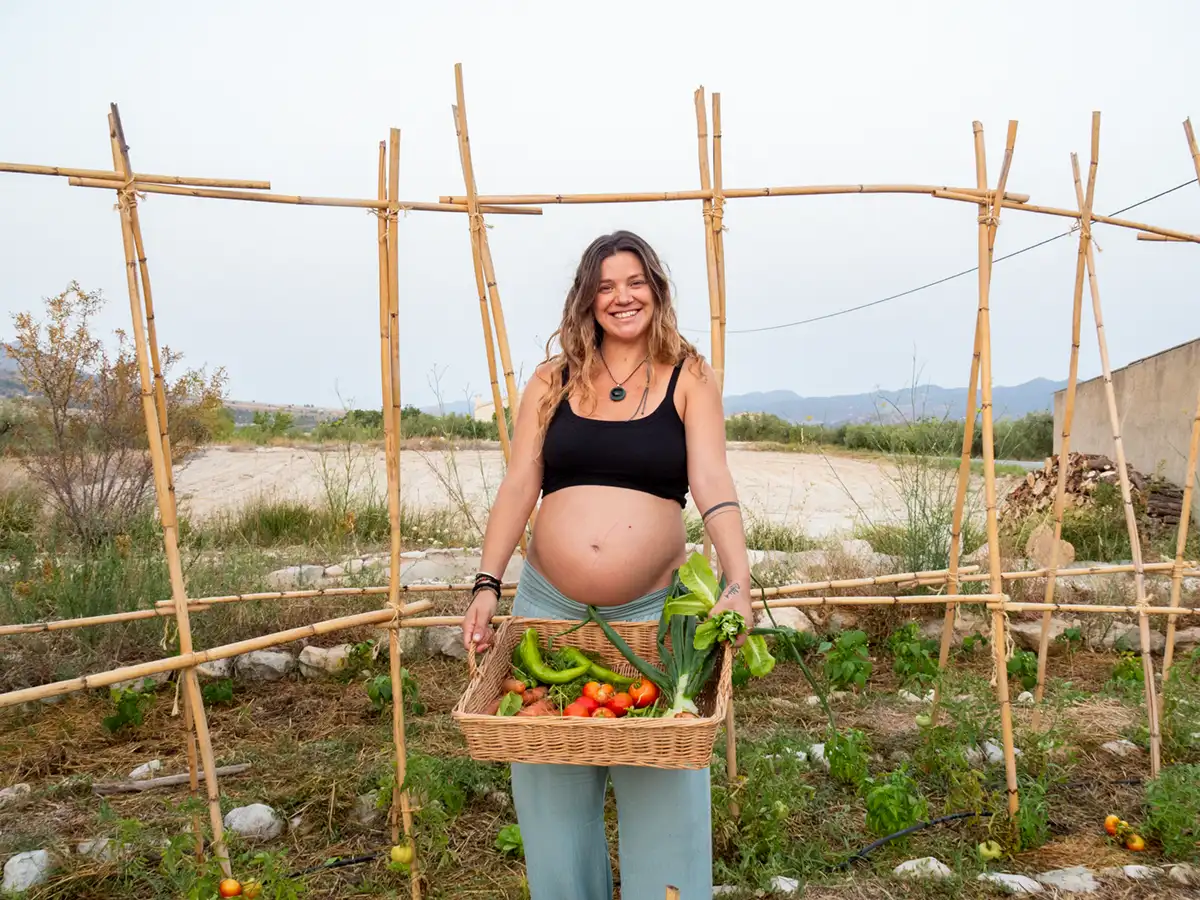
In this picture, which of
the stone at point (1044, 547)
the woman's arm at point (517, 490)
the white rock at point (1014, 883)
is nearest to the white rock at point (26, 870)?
the woman's arm at point (517, 490)

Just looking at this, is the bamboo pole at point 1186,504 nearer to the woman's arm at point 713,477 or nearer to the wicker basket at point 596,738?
the woman's arm at point 713,477

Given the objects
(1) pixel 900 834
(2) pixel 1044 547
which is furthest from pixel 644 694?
(2) pixel 1044 547

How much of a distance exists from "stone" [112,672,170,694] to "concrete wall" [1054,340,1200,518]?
7.17 metres

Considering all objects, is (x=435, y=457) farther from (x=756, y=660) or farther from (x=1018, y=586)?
(x=756, y=660)

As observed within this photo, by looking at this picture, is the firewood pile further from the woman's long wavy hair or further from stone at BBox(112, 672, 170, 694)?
stone at BBox(112, 672, 170, 694)

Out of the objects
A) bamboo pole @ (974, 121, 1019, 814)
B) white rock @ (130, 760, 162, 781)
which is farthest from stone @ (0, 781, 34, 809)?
bamboo pole @ (974, 121, 1019, 814)

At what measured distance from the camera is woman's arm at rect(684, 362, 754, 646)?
2.38m

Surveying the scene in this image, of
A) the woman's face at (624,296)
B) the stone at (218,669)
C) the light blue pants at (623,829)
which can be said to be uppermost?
the woman's face at (624,296)

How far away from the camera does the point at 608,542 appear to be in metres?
2.45

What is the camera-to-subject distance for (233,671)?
5125mm

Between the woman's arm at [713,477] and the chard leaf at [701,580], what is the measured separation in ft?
0.11

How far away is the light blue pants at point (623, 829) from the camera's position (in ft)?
7.47

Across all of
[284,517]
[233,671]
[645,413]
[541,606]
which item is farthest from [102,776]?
[284,517]

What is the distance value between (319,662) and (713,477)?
3.50 metres
